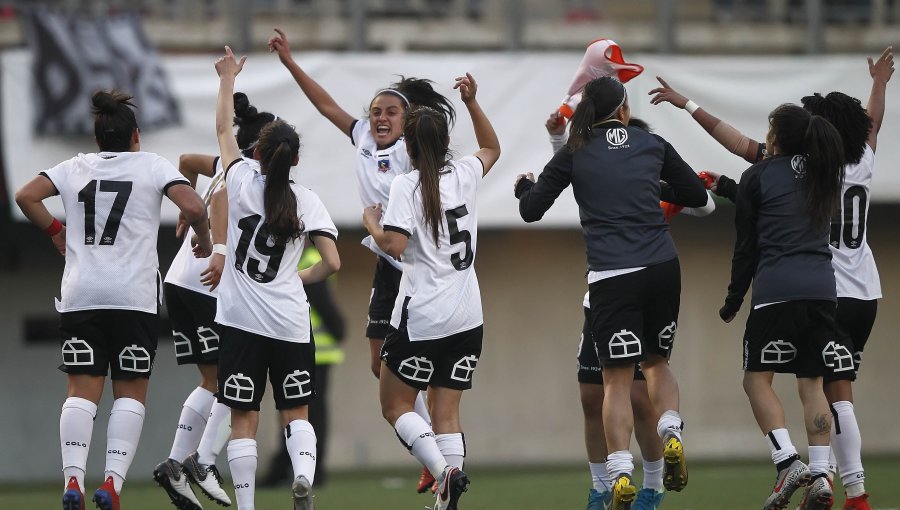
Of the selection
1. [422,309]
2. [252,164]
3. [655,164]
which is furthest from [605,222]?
[252,164]

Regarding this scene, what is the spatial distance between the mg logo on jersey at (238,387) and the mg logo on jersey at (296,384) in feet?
0.61

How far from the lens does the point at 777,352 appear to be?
711 cm

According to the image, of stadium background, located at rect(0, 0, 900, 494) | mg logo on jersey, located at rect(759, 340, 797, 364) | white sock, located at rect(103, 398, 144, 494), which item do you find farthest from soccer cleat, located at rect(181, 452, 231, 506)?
stadium background, located at rect(0, 0, 900, 494)

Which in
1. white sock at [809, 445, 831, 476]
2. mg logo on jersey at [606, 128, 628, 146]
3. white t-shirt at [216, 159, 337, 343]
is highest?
mg logo on jersey at [606, 128, 628, 146]

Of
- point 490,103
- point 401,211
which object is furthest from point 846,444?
point 490,103

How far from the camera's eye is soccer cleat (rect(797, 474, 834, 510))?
6.67m

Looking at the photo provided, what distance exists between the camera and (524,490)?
1043 cm

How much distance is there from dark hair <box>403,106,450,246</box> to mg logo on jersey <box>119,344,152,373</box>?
170 centimetres

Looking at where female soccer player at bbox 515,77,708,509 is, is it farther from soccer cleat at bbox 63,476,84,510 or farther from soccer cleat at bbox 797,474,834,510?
soccer cleat at bbox 63,476,84,510

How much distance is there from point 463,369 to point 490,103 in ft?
20.2

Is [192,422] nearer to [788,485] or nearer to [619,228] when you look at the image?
[619,228]

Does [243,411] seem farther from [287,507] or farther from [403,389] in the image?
[287,507]

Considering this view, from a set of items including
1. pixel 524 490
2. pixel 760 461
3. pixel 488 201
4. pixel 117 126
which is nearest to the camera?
pixel 117 126

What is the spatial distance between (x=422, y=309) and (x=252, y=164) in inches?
44.6
